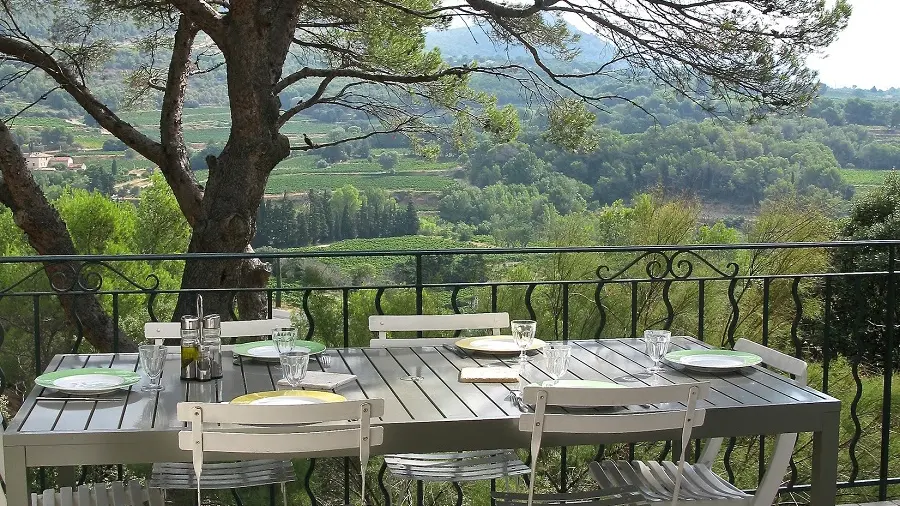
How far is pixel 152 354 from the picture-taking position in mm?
2342

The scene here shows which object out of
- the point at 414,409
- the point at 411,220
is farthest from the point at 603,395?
the point at 411,220

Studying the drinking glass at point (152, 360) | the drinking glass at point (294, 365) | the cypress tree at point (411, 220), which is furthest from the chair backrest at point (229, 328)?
the cypress tree at point (411, 220)

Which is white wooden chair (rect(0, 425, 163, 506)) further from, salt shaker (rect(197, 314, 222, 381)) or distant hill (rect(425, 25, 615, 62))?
distant hill (rect(425, 25, 615, 62))

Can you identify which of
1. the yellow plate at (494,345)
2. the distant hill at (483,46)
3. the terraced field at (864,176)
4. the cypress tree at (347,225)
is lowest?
the cypress tree at (347,225)

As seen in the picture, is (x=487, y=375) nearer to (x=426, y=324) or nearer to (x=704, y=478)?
(x=426, y=324)

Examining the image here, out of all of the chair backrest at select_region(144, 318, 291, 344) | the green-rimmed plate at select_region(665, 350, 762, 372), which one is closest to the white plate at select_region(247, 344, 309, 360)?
the chair backrest at select_region(144, 318, 291, 344)

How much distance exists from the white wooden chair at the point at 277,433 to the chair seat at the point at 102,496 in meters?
0.54

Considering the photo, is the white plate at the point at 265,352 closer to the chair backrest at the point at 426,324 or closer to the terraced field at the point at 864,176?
the chair backrest at the point at 426,324

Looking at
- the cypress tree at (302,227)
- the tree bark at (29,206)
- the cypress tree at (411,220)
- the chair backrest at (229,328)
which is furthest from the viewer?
the cypress tree at (411,220)

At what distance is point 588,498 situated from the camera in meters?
2.49

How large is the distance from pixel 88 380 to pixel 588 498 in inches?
55.3

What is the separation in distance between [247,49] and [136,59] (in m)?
4.32

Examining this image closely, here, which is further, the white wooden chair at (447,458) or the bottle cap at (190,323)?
the white wooden chair at (447,458)

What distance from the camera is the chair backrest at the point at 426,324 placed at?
10.2ft
